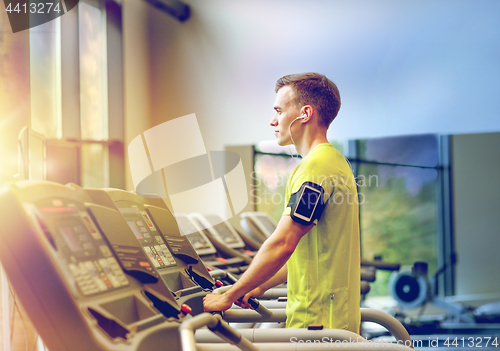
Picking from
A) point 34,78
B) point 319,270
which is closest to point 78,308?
point 319,270

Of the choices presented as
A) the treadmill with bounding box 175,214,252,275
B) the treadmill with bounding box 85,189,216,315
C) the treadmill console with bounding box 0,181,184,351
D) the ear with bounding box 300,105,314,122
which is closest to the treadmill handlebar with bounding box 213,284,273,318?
the treadmill with bounding box 85,189,216,315

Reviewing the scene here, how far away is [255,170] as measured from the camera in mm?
6035

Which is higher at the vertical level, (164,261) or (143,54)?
(143,54)

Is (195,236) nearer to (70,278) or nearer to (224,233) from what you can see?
(224,233)

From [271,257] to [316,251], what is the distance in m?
0.16

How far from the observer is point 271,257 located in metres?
1.48

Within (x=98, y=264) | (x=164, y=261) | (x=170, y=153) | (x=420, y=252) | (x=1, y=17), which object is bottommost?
(x=420, y=252)

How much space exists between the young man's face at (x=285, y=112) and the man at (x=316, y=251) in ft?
0.49

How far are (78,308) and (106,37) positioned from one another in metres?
5.45

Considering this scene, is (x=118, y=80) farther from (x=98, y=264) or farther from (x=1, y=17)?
(x=98, y=264)

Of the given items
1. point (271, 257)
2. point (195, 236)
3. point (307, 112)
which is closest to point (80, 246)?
point (271, 257)

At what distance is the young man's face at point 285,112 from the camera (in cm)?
171

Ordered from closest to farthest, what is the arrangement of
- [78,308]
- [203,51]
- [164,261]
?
[78,308] → [164,261] → [203,51]

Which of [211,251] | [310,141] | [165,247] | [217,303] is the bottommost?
[211,251]
